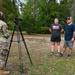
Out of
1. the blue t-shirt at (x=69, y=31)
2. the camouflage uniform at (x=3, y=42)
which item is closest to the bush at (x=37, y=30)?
the blue t-shirt at (x=69, y=31)

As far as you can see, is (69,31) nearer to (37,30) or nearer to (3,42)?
(3,42)

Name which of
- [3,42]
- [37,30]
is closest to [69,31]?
[3,42]

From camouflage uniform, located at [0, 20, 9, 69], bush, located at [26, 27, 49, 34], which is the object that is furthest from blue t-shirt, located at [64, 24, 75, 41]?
bush, located at [26, 27, 49, 34]

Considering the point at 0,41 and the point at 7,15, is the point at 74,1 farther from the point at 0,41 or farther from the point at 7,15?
the point at 0,41

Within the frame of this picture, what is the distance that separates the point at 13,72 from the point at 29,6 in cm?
3474

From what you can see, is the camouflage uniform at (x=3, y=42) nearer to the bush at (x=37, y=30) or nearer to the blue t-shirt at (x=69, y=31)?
the blue t-shirt at (x=69, y=31)

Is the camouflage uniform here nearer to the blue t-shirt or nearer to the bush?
the blue t-shirt

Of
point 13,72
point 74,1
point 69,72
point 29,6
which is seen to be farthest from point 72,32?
point 29,6

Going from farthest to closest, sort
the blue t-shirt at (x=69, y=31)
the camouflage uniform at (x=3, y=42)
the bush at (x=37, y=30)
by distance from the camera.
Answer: the bush at (x=37, y=30), the blue t-shirt at (x=69, y=31), the camouflage uniform at (x=3, y=42)

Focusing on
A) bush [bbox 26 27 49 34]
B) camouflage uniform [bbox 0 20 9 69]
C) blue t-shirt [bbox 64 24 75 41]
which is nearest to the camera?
camouflage uniform [bbox 0 20 9 69]

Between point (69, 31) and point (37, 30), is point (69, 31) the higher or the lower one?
the higher one

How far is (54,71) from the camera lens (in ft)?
24.1

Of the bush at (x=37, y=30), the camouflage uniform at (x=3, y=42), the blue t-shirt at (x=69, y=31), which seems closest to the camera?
the camouflage uniform at (x=3, y=42)

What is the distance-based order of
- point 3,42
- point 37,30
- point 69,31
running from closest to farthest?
point 3,42
point 69,31
point 37,30
